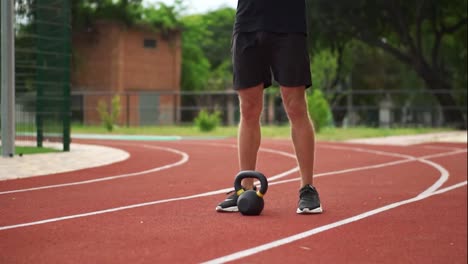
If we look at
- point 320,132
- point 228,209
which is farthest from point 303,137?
point 320,132

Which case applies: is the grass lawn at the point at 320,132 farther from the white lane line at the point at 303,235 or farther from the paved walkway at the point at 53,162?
the white lane line at the point at 303,235

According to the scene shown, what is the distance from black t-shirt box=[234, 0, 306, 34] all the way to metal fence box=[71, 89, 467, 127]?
23666mm

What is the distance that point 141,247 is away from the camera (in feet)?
11.3

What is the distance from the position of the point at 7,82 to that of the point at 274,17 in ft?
20.0

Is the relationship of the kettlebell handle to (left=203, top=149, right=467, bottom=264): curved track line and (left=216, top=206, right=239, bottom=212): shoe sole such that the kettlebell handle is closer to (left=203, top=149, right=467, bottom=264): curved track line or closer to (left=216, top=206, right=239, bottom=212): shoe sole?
(left=216, top=206, right=239, bottom=212): shoe sole

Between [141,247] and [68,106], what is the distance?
8921 mm

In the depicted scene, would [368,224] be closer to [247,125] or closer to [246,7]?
[247,125]

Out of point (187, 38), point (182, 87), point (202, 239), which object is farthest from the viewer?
point (187, 38)

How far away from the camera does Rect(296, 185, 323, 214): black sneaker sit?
15.1 ft

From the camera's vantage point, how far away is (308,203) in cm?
466

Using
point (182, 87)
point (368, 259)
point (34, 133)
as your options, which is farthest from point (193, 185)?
point (182, 87)

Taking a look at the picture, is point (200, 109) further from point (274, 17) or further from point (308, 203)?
point (308, 203)

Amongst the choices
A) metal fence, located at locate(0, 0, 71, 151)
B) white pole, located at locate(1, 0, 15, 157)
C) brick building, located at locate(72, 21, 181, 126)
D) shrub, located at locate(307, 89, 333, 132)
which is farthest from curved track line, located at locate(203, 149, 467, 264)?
brick building, located at locate(72, 21, 181, 126)

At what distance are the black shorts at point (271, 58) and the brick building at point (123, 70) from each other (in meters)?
29.5
